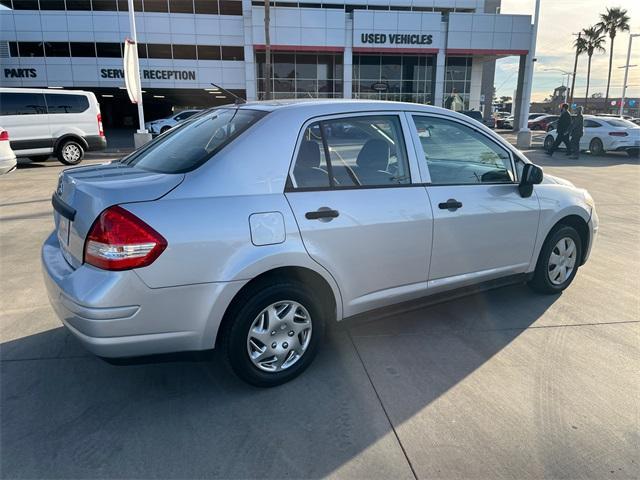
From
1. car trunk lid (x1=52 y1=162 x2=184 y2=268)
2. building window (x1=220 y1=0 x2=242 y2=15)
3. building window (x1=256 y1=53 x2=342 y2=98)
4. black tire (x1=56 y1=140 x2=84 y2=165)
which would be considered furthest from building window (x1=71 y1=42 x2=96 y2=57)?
car trunk lid (x1=52 y1=162 x2=184 y2=268)

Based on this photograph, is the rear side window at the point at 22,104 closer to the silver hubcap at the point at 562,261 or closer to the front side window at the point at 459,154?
the front side window at the point at 459,154

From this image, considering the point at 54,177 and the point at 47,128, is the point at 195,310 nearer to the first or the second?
the point at 54,177

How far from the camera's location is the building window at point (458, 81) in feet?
120

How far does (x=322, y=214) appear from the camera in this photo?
298 cm

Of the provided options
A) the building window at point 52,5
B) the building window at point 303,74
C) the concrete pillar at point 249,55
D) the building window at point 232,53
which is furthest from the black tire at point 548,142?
the building window at point 52,5

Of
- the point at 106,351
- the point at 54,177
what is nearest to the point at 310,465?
the point at 106,351

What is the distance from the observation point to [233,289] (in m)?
2.75

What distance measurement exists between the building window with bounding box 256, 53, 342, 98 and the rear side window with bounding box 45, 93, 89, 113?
2232 cm

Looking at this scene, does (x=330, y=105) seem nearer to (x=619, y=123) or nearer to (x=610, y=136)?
A: (x=610, y=136)

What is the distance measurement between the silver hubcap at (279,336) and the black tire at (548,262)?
2419 millimetres

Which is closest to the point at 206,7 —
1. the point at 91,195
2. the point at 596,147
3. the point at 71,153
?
the point at 71,153

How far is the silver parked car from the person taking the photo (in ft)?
8.45

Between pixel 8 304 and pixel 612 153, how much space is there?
22.0 metres

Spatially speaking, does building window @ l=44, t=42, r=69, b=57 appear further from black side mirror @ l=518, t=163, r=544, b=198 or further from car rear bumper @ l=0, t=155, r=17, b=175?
black side mirror @ l=518, t=163, r=544, b=198
